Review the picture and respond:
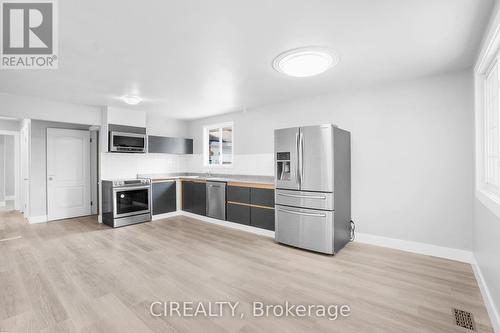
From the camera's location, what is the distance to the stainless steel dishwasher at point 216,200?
4.67m

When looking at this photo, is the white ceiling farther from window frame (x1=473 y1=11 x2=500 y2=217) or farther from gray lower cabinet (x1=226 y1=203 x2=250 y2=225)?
gray lower cabinet (x1=226 y1=203 x2=250 y2=225)

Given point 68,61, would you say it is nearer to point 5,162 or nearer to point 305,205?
point 305,205

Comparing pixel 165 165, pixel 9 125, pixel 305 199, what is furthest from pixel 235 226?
pixel 9 125

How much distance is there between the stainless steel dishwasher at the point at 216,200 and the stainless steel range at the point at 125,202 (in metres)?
1.34

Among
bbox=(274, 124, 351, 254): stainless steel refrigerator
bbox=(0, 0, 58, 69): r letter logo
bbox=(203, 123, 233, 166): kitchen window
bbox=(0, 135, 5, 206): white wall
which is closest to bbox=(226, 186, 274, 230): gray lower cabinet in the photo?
bbox=(274, 124, 351, 254): stainless steel refrigerator

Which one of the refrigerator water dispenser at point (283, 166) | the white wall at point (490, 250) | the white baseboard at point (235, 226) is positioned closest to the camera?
the white wall at point (490, 250)

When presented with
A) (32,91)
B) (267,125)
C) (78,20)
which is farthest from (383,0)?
(32,91)

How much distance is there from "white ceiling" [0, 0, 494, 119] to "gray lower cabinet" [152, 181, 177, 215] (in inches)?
90.7

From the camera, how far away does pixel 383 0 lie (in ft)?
5.58

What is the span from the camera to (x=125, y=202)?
474 centimetres

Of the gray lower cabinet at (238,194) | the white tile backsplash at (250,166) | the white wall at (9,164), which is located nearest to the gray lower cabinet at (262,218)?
the gray lower cabinet at (238,194)

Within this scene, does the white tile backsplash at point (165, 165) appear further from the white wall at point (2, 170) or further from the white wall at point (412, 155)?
the white wall at point (2, 170)

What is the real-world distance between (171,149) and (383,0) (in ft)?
16.6

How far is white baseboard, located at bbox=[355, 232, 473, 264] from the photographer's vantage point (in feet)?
9.57
